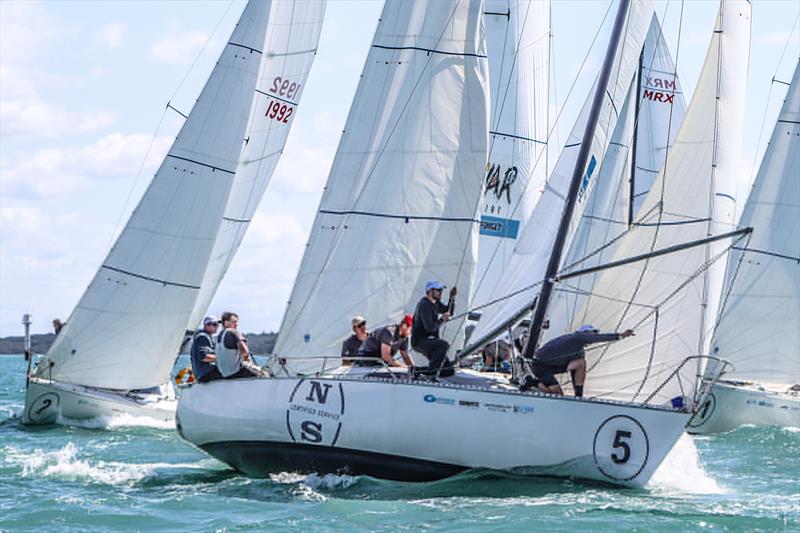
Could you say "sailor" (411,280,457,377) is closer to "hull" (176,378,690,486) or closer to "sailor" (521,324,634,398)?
"hull" (176,378,690,486)

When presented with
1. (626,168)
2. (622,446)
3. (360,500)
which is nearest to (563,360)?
(622,446)

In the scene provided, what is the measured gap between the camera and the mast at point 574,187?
50.8 feet

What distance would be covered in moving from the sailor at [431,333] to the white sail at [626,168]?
56.9 inches

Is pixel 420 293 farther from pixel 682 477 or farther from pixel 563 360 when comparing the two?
pixel 682 477

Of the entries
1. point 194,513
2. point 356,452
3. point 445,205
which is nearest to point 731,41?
point 445,205

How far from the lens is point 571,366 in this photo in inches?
590

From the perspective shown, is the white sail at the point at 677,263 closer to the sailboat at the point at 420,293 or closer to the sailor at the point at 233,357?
the sailboat at the point at 420,293

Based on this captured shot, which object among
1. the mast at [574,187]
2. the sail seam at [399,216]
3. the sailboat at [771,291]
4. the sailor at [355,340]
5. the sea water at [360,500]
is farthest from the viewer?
the sailboat at [771,291]

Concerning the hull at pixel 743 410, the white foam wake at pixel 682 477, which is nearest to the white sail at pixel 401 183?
the white foam wake at pixel 682 477

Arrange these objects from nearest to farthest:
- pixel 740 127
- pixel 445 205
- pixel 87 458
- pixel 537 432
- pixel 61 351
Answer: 1. pixel 537 432
2. pixel 740 127
3. pixel 445 205
4. pixel 87 458
5. pixel 61 351

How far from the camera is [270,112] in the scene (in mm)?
25484

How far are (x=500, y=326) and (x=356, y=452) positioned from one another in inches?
87.4

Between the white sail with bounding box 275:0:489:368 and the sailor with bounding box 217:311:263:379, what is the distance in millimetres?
557

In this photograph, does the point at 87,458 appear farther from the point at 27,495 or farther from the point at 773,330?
the point at 773,330
